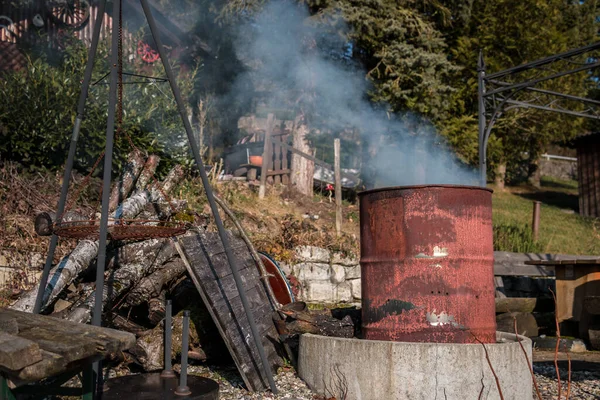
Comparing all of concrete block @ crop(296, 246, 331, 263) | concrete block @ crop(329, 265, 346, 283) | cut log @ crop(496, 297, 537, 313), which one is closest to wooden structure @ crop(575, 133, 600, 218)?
cut log @ crop(496, 297, 537, 313)

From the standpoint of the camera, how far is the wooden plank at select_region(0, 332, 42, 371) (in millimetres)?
2328

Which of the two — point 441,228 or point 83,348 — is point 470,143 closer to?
point 441,228

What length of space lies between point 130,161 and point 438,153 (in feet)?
29.6

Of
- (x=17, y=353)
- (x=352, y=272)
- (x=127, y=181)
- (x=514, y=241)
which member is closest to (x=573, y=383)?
(x=352, y=272)

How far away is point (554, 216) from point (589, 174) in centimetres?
262

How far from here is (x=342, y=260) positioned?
31.9 feet

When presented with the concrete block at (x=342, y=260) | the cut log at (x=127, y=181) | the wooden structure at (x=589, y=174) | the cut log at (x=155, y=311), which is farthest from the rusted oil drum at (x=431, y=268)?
the wooden structure at (x=589, y=174)

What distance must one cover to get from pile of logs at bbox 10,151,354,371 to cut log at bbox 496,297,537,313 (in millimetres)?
3735

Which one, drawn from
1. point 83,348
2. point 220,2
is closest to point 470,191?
point 83,348

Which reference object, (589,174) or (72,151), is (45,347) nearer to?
(72,151)

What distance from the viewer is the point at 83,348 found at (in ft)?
9.18

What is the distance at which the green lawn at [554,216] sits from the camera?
49.2ft

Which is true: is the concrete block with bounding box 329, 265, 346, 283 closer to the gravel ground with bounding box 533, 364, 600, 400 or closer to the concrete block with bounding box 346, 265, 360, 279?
the concrete block with bounding box 346, 265, 360, 279

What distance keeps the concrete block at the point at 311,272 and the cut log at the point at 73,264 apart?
8.36 ft
